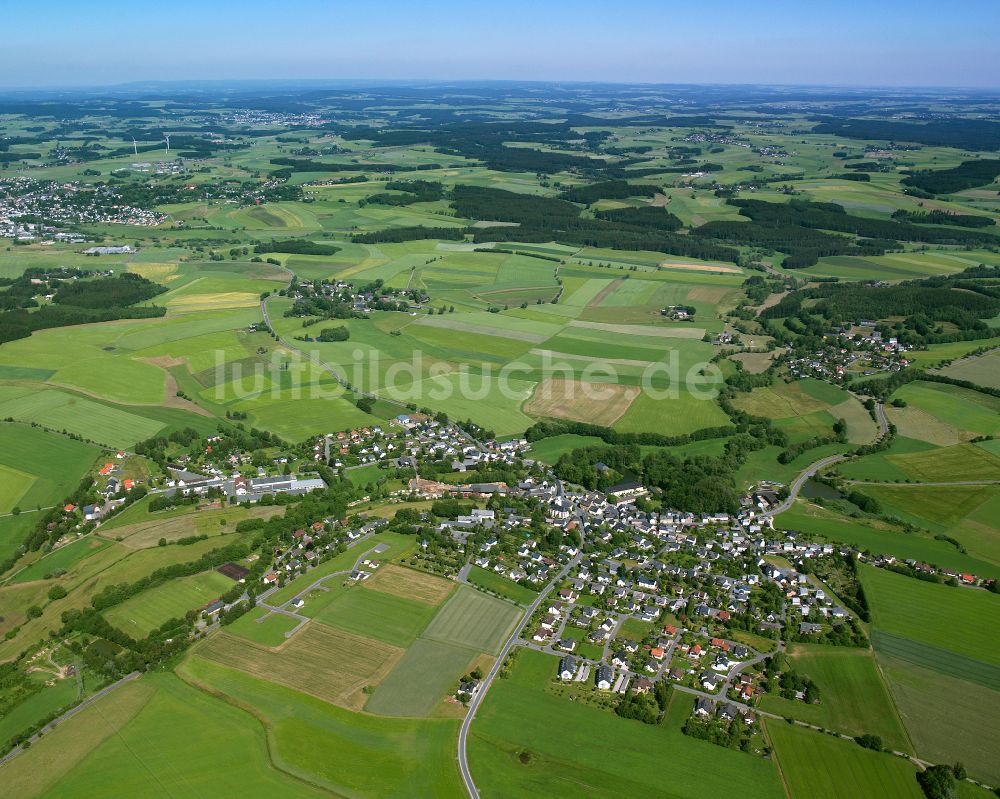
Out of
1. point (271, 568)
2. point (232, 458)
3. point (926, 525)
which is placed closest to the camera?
point (271, 568)

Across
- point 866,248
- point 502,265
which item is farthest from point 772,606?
point 866,248

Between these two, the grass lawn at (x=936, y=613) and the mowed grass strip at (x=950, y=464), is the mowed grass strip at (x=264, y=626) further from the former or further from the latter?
the mowed grass strip at (x=950, y=464)

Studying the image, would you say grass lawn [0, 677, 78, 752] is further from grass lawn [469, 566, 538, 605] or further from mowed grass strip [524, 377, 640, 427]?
mowed grass strip [524, 377, 640, 427]

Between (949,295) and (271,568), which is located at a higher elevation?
(949,295)

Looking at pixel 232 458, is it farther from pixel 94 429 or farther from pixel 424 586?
pixel 424 586

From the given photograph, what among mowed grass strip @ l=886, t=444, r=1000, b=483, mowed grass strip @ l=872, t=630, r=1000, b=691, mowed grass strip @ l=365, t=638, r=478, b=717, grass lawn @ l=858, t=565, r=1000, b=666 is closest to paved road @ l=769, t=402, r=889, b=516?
mowed grass strip @ l=886, t=444, r=1000, b=483

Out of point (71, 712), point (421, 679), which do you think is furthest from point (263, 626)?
point (421, 679)

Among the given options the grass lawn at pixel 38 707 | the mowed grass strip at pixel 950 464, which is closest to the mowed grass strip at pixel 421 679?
the grass lawn at pixel 38 707
